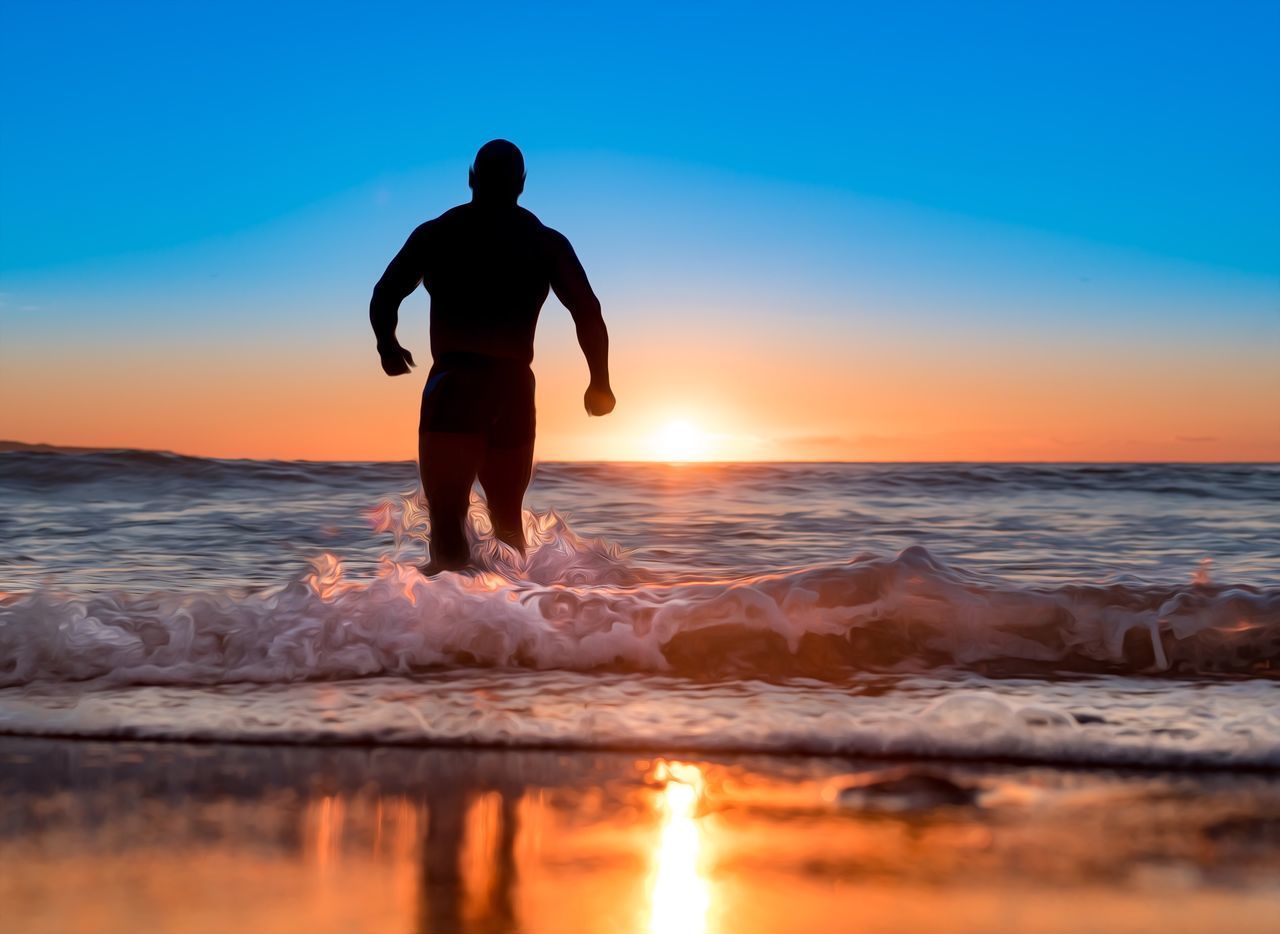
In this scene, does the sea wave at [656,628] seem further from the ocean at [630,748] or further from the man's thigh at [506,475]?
the man's thigh at [506,475]

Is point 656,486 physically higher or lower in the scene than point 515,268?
lower

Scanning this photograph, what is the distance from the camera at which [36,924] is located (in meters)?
1.77

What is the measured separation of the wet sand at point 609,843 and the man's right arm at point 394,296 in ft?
6.71

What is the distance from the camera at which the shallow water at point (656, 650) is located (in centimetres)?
296

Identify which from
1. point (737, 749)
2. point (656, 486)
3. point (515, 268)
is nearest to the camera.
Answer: point (737, 749)

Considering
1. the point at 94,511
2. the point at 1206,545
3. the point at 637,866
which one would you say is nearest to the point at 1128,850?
the point at 637,866

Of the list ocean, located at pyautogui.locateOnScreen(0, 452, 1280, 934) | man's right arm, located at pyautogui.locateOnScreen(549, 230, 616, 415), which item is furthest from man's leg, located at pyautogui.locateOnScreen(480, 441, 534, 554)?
man's right arm, located at pyautogui.locateOnScreen(549, 230, 616, 415)

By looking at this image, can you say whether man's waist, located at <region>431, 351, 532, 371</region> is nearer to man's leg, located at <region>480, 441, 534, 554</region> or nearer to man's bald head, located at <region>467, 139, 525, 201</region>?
man's leg, located at <region>480, 441, 534, 554</region>

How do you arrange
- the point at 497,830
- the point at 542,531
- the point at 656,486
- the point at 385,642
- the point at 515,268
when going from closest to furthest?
1. the point at 497,830
2. the point at 385,642
3. the point at 515,268
4. the point at 542,531
5. the point at 656,486

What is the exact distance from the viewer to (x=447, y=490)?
456 cm

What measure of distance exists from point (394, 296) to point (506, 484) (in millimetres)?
865

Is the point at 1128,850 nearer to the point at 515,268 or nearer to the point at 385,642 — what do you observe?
the point at 385,642

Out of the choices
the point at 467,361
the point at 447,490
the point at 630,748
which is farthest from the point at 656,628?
the point at 467,361

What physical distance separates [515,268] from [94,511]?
19.2ft
